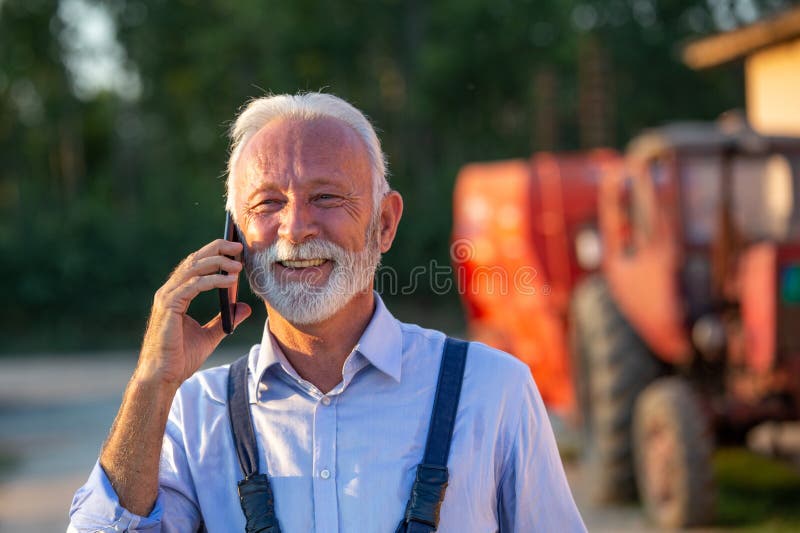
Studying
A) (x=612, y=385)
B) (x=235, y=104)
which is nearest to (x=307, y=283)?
(x=612, y=385)

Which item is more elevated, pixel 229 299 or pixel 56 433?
pixel 229 299

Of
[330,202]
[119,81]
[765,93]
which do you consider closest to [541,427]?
[330,202]

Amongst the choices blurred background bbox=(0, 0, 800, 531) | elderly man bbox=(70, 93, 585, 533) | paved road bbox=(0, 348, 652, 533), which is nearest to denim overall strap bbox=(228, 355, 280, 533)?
elderly man bbox=(70, 93, 585, 533)

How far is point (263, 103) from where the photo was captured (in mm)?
2260

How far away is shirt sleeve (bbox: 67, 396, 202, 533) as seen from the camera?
1971 millimetres

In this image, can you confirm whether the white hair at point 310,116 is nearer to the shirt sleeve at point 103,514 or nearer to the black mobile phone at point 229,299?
the black mobile phone at point 229,299

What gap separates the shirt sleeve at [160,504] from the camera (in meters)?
1.97

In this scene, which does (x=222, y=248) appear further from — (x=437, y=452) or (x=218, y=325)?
(x=437, y=452)

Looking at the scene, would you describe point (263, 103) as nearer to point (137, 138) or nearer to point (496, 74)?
point (496, 74)

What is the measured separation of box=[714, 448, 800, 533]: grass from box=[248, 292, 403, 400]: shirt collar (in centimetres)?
502

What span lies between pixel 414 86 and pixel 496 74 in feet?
7.72

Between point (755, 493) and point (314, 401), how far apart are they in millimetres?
6499

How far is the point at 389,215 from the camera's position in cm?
237

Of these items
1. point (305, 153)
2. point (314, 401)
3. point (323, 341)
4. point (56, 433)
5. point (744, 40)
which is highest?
point (744, 40)
